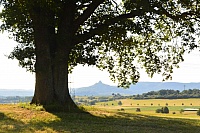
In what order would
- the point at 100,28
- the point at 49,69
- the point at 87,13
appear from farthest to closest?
the point at 87,13
the point at 100,28
the point at 49,69

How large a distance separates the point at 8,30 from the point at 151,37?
Result: 992 centimetres

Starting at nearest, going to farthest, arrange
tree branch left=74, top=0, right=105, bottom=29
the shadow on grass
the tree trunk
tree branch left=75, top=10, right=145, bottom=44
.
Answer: the shadow on grass < the tree trunk < tree branch left=75, top=10, right=145, bottom=44 < tree branch left=74, top=0, right=105, bottom=29

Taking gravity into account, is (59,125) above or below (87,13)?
below

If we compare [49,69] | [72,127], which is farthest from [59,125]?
[49,69]

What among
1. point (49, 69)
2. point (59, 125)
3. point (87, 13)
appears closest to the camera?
point (59, 125)

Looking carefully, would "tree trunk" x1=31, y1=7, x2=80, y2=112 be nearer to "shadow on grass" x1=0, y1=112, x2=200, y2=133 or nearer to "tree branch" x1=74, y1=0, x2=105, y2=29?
"tree branch" x1=74, y1=0, x2=105, y2=29

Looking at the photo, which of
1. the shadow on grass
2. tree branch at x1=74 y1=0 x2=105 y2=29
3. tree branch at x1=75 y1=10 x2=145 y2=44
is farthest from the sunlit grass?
tree branch at x1=74 y1=0 x2=105 y2=29

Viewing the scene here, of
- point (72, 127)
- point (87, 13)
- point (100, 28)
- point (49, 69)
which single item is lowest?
point (72, 127)

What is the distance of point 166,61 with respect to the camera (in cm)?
2273

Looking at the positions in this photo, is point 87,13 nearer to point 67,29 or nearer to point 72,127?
point 67,29

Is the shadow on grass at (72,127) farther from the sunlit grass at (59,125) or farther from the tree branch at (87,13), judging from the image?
the tree branch at (87,13)

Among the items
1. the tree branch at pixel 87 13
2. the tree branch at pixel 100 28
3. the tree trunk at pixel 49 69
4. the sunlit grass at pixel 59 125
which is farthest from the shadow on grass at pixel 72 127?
the tree branch at pixel 87 13

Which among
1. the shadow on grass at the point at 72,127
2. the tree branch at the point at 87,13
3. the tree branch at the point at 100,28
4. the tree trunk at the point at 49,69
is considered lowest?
the shadow on grass at the point at 72,127

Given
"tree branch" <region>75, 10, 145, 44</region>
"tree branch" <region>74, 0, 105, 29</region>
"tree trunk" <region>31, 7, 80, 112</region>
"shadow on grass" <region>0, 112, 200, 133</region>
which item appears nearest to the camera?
"shadow on grass" <region>0, 112, 200, 133</region>
